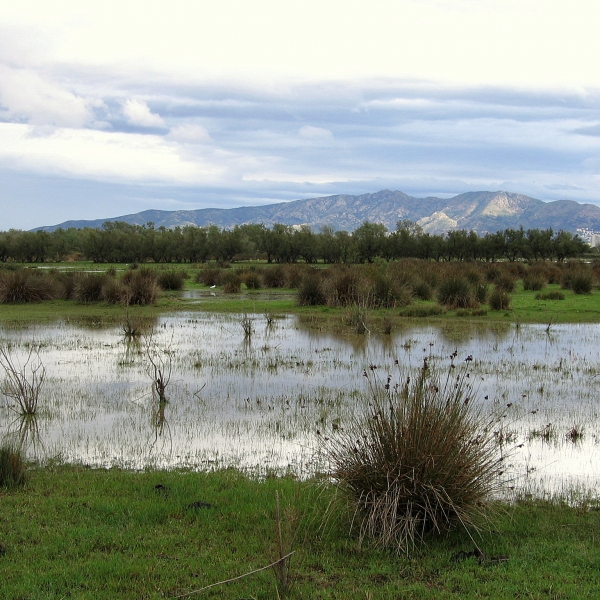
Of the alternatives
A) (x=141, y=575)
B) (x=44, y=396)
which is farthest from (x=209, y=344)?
(x=141, y=575)

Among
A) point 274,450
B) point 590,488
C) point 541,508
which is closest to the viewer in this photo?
point 541,508

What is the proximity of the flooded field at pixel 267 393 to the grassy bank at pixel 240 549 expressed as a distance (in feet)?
3.32

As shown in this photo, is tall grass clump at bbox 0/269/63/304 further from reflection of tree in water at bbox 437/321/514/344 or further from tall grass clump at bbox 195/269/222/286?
reflection of tree in water at bbox 437/321/514/344

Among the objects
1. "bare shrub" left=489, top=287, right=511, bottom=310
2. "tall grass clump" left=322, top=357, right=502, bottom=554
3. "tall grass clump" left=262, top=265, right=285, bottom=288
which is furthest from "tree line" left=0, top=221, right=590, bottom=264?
"tall grass clump" left=322, top=357, right=502, bottom=554

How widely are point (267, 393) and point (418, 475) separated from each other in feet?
22.2

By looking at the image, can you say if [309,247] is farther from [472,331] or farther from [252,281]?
[472,331]

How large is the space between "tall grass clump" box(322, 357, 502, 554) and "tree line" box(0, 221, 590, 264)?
182 feet

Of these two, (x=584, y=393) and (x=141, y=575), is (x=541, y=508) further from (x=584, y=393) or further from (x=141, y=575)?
(x=584, y=393)

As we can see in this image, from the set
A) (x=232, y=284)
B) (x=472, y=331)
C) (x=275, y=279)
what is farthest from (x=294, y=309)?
(x=275, y=279)

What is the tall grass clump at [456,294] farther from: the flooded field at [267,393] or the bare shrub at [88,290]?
the bare shrub at [88,290]

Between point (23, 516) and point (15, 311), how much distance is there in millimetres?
21710

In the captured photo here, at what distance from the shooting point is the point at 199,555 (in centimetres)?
545

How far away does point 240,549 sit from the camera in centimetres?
559

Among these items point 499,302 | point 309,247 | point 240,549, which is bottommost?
point 240,549
